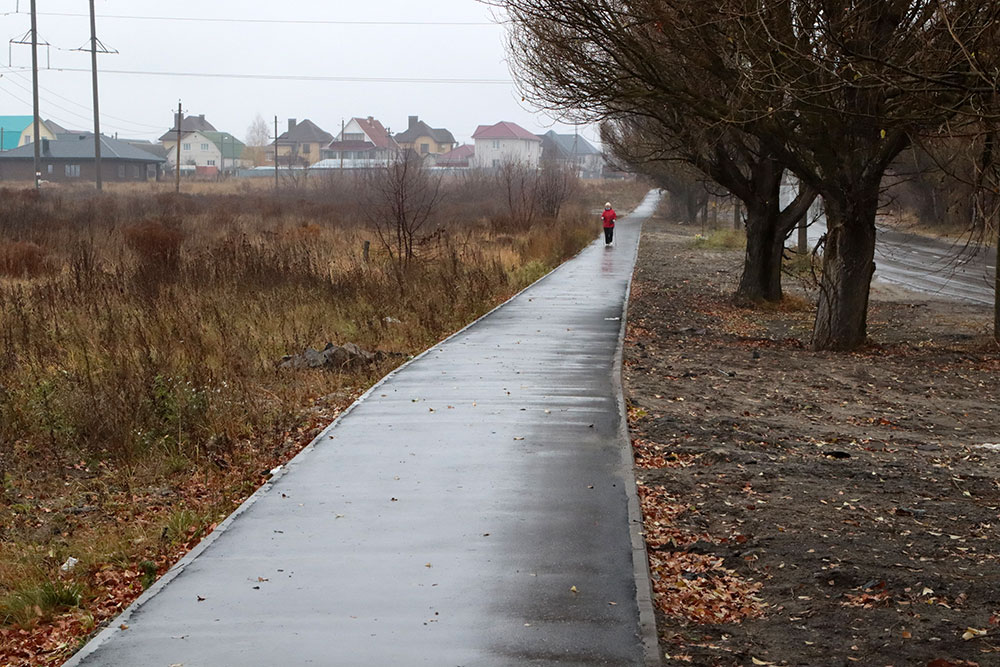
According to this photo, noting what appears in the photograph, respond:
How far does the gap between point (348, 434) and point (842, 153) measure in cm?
837

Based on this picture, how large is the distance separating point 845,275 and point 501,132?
153226 mm

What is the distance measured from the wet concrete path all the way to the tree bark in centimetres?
629

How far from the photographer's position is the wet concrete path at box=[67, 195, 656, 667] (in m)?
4.73

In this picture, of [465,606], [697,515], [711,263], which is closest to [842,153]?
[697,515]

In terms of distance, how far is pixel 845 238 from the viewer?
15.3m

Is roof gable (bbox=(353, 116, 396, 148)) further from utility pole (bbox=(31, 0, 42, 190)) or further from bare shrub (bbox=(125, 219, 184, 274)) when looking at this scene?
bare shrub (bbox=(125, 219, 184, 274))

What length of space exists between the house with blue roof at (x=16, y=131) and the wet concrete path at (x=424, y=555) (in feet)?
418

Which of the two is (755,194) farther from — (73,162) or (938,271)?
(73,162)

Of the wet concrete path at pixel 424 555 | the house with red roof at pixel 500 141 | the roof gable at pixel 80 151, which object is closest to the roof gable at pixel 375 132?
the house with red roof at pixel 500 141

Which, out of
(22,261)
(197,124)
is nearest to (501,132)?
(197,124)

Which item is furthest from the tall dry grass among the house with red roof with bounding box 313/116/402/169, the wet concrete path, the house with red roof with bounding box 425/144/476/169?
the house with red roof with bounding box 425/144/476/169

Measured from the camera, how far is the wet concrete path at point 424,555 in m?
4.73

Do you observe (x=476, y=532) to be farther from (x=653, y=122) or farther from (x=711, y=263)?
(x=711, y=263)

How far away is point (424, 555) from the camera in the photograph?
5.93 m
